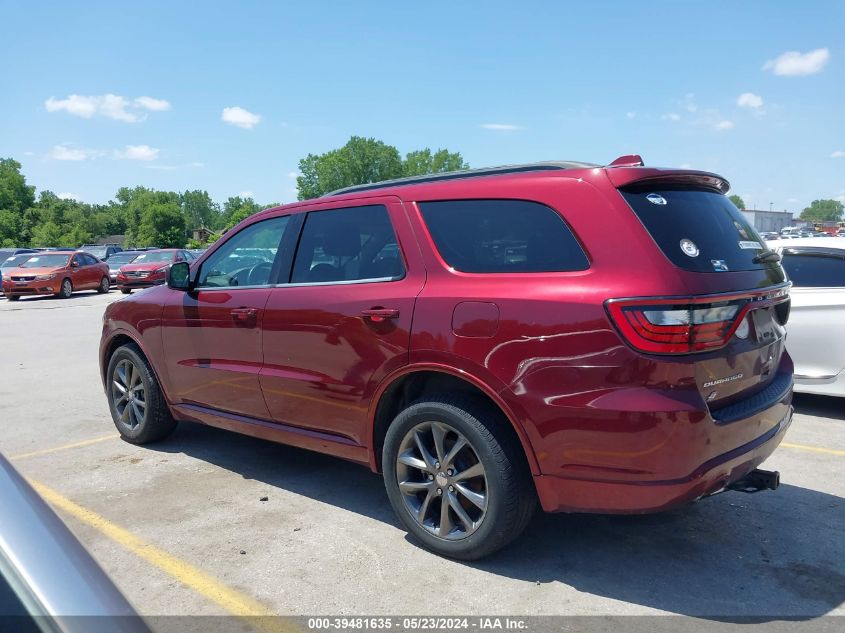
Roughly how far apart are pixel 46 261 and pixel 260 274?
74.1 feet

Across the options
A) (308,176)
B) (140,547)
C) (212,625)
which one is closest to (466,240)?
(212,625)

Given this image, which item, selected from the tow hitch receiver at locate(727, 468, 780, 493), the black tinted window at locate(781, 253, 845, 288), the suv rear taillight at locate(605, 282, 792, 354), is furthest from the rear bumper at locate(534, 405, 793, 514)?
the black tinted window at locate(781, 253, 845, 288)

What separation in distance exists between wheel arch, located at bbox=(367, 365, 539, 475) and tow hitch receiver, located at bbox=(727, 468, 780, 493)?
1.09 metres

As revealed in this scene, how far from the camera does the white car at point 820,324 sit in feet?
20.5

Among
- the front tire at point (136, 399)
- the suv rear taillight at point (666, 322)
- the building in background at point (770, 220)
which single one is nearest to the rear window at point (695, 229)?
the suv rear taillight at point (666, 322)

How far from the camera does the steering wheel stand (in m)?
4.62

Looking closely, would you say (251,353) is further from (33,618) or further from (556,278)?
(33,618)

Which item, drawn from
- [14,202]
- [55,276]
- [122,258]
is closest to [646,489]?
[55,276]

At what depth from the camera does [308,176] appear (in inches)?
5089

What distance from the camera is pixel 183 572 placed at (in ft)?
11.5

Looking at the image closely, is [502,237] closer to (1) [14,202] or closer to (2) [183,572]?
(2) [183,572]

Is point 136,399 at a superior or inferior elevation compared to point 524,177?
inferior

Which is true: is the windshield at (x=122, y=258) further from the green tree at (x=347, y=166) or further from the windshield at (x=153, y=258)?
the green tree at (x=347, y=166)

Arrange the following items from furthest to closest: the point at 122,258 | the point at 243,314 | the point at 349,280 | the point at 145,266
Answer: the point at 122,258, the point at 145,266, the point at 243,314, the point at 349,280
